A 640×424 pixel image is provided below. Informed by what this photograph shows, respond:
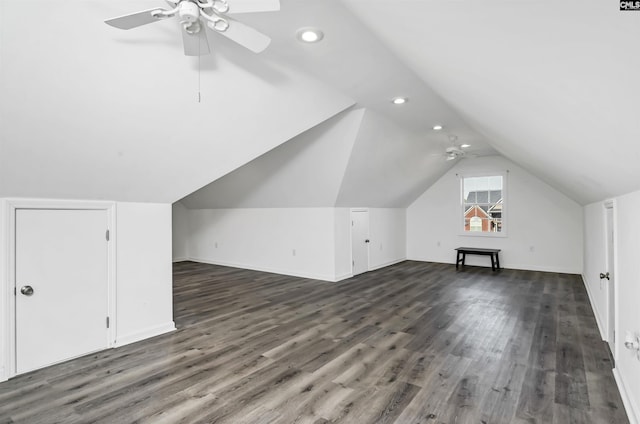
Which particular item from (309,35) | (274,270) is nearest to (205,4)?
(309,35)

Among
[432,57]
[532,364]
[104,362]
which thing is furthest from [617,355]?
[104,362]

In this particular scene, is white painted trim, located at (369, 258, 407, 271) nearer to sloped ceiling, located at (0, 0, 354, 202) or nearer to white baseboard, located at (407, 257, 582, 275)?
white baseboard, located at (407, 257, 582, 275)

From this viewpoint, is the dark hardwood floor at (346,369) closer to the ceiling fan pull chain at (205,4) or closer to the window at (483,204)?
the ceiling fan pull chain at (205,4)

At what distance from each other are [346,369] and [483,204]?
6.65 metres

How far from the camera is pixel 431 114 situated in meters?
4.62

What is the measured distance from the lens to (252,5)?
1.61 metres

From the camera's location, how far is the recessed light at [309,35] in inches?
94.3

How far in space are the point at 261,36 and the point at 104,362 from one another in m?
3.17

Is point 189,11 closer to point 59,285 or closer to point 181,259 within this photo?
point 59,285

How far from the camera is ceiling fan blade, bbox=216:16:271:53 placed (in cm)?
180

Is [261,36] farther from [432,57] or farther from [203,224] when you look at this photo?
[203,224]

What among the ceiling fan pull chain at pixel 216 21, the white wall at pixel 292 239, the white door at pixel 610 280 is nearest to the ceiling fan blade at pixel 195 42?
the ceiling fan pull chain at pixel 216 21

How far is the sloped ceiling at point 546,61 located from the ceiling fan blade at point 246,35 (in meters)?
0.57

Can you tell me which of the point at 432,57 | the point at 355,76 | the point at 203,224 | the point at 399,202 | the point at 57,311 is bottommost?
the point at 57,311
